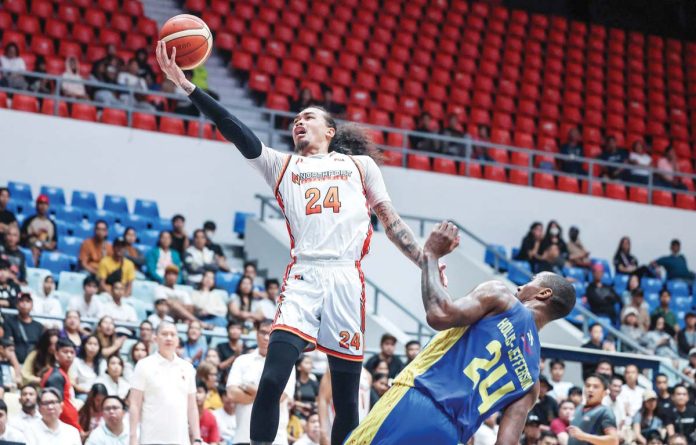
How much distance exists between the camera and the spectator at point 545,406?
13.6 metres

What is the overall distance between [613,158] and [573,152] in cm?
83

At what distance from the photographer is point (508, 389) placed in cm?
571

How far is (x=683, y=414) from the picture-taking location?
14438mm

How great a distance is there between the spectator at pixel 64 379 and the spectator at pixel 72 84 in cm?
741

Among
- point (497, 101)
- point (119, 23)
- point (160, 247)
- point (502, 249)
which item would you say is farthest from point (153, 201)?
point (497, 101)

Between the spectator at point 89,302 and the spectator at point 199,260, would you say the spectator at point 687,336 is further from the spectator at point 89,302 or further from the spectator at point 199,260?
the spectator at point 89,302

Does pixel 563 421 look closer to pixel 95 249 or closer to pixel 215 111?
pixel 95 249

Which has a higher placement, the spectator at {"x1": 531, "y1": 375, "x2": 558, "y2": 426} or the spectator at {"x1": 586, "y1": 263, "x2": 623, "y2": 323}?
the spectator at {"x1": 586, "y1": 263, "x2": 623, "y2": 323}

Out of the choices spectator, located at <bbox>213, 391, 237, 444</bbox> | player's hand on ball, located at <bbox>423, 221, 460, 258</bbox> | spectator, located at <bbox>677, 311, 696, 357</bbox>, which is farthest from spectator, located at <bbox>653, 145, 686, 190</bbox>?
player's hand on ball, located at <bbox>423, 221, 460, 258</bbox>

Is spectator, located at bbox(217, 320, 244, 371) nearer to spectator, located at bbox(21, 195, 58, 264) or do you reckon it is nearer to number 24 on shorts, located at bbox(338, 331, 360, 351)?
spectator, located at bbox(21, 195, 58, 264)

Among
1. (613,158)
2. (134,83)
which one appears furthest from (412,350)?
(613,158)

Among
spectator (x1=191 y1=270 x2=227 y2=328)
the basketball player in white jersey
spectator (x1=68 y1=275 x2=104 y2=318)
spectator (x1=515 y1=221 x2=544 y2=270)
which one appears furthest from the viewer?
spectator (x1=515 y1=221 x2=544 y2=270)

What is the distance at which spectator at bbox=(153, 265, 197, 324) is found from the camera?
1456 centimetres

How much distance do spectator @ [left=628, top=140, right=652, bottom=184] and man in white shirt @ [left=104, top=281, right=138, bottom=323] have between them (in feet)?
38.1
